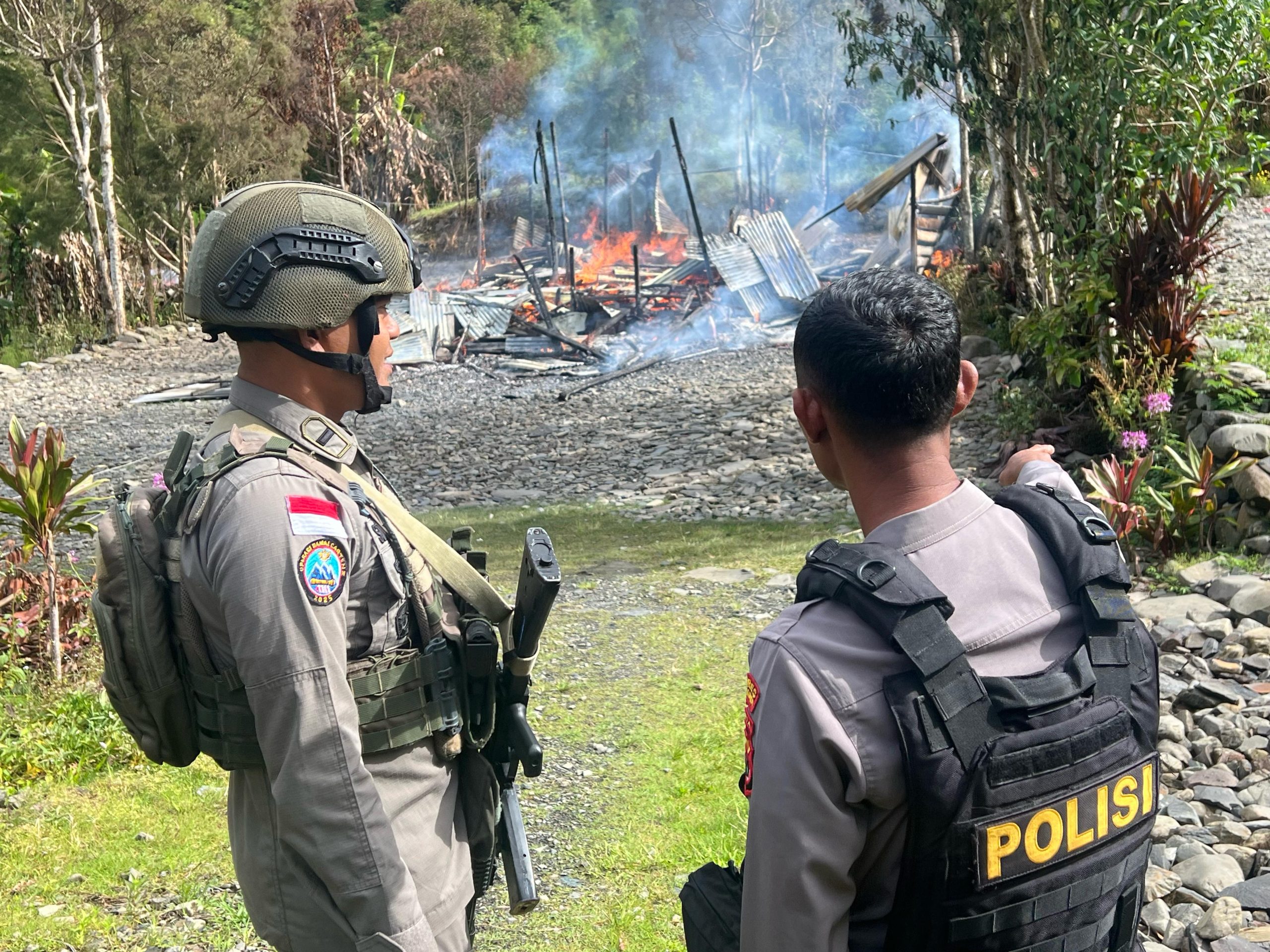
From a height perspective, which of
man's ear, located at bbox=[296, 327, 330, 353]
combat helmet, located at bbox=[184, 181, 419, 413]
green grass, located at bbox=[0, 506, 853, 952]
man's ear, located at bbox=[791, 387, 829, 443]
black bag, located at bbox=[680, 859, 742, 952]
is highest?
combat helmet, located at bbox=[184, 181, 419, 413]

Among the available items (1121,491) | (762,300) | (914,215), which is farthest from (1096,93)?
(762,300)

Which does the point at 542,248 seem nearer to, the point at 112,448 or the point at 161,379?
the point at 161,379

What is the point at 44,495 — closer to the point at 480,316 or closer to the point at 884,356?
the point at 884,356

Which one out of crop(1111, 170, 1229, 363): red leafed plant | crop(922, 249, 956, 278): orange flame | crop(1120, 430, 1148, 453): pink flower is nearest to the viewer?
crop(1120, 430, 1148, 453): pink flower

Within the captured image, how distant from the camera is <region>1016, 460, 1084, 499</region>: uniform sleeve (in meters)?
1.73

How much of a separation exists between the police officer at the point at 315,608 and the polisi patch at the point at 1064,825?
868 millimetres

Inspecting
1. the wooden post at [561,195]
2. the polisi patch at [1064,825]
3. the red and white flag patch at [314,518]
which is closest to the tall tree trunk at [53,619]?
the red and white flag patch at [314,518]

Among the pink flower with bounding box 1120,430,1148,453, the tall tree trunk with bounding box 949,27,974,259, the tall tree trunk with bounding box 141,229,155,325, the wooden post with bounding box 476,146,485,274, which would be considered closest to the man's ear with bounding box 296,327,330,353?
the pink flower with bounding box 1120,430,1148,453

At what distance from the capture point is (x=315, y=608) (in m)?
1.67

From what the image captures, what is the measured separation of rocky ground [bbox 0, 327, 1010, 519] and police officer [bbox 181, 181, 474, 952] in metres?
6.70

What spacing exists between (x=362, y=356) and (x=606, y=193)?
24.5 metres

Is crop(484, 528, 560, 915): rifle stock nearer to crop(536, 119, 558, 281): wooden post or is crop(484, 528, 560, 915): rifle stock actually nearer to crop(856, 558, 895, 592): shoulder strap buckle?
crop(856, 558, 895, 592): shoulder strap buckle

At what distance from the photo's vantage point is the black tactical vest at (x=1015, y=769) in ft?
4.15

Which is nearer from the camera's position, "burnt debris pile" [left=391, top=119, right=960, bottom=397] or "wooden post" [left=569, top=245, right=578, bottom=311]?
"burnt debris pile" [left=391, top=119, right=960, bottom=397]
